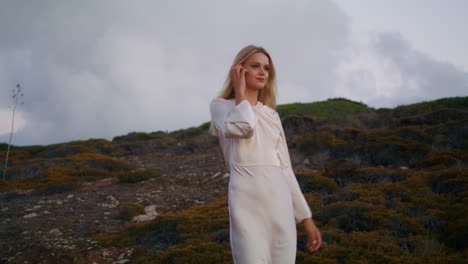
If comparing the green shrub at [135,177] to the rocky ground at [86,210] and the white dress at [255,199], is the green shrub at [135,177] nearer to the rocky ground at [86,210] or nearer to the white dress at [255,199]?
the rocky ground at [86,210]

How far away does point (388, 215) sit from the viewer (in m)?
4.12

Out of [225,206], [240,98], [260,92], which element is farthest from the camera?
[225,206]

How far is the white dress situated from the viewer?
1544 mm

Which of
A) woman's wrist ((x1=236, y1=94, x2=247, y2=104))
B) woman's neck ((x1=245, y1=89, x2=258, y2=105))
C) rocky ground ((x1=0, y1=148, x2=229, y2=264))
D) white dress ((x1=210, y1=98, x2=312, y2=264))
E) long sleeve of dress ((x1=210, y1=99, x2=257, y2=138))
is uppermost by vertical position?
woman's neck ((x1=245, y1=89, x2=258, y2=105))

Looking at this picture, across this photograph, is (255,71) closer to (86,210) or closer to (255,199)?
(255,199)

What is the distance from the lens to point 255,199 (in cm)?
158

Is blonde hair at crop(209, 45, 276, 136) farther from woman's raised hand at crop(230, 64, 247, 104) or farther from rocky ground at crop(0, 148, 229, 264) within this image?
rocky ground at crop(0, 148, 229, 264)

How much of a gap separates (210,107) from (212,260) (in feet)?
7.40

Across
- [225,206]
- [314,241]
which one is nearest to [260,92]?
[314,241]

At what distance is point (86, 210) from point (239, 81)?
6.15m

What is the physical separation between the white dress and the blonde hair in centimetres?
34

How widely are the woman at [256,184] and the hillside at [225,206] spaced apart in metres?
1.84

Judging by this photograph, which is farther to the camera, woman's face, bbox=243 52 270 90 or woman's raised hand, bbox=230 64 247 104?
woman's face, bbox=243 52 270 90

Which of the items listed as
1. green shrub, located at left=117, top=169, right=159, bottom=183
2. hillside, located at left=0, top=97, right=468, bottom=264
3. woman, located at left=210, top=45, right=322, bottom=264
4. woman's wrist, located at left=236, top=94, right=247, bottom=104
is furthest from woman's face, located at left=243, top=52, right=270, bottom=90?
green shrub, located at left=117, top=169, right=159, bottom=183
